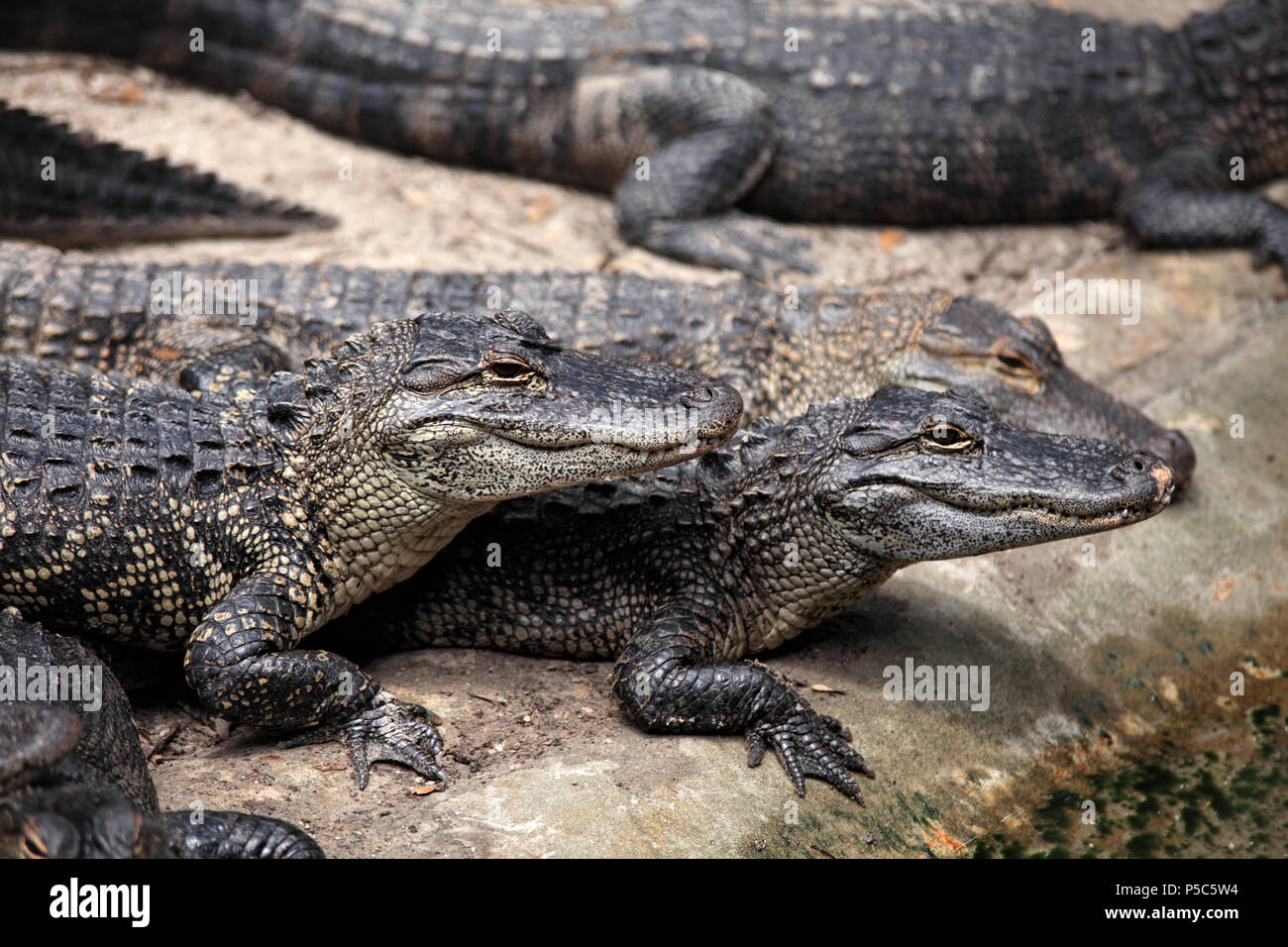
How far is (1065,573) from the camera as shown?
14.8ft

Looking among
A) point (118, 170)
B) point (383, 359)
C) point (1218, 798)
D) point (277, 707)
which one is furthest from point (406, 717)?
point (118, 170)

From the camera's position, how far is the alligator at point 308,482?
3.39 meters

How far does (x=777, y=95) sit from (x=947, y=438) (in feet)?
11.6

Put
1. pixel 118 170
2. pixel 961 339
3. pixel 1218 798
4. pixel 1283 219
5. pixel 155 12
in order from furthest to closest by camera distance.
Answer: pixel 155 12
pixel 1283 219
pixel 118 170
pixel 961 339
pixel 1218 798

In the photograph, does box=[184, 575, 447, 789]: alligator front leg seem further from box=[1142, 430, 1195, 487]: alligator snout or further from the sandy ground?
box=[1142, 430, 1195, 487]: alligator snout

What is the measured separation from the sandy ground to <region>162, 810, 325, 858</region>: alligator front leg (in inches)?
5.7

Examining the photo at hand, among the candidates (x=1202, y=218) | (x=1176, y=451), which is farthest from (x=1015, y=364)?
(x=1202, y=218)

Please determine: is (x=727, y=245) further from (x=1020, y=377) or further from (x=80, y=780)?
(x=80, y=780)

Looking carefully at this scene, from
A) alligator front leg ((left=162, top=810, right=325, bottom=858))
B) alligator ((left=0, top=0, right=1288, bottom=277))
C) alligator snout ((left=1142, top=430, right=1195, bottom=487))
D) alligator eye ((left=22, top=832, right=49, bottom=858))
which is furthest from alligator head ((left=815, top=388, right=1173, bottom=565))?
alligator ((left=0, top=0, right=1288, bottom=277))

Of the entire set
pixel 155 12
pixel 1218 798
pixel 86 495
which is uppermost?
pixel 155 12

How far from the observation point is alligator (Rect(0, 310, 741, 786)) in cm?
339

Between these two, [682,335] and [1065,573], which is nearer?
[1065,573]

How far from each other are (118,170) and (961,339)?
3.75 meters
